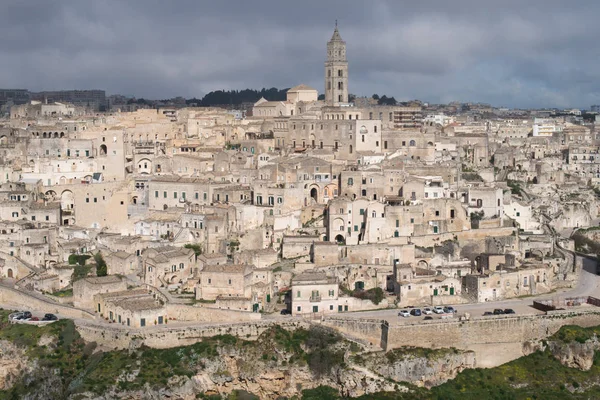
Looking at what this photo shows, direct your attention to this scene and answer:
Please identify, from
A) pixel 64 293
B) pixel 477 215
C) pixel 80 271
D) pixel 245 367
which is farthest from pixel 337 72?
pixel 245 367

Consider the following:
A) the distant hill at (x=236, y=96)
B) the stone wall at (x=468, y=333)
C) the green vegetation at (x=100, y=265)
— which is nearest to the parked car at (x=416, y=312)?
the stone wall at (x=468, y=333)

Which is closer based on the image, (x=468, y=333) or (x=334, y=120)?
(x=468, y=333)

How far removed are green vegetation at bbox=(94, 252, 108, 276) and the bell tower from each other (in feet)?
101

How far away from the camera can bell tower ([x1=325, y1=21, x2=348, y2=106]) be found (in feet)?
226

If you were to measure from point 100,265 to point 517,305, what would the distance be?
1889 cm

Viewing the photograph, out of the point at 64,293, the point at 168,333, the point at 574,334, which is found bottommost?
the point at 574,334

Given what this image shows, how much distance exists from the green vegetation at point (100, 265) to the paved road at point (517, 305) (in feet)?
38.9

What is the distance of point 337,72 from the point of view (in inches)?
2714

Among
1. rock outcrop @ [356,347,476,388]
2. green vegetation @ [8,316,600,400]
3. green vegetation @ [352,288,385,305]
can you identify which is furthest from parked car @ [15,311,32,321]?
rock outcrop @ [356,347,476,388]

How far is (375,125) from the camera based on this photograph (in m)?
55.5

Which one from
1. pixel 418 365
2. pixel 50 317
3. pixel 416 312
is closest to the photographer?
pixel 418 365

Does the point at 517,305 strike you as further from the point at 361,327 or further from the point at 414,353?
the point at 361,327

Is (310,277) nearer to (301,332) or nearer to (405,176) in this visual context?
(301,332)

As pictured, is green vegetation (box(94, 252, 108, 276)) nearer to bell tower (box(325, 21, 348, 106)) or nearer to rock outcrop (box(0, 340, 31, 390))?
rock outcrop (box(0, 340, 31, 390))
